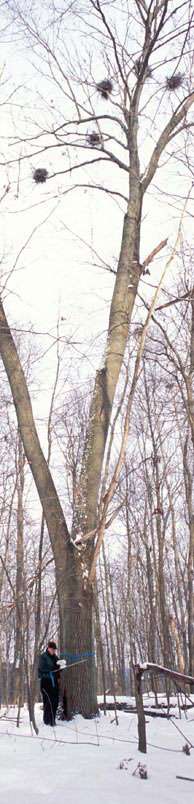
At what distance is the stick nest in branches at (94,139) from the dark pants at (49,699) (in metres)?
6.57

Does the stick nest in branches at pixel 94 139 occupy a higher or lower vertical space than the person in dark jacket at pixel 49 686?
higher

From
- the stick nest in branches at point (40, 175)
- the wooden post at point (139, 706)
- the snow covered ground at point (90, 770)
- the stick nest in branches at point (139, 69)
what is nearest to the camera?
the snow covered ground at point (90, 770)

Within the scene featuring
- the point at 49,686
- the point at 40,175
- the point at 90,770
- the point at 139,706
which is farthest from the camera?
the point at 40,175

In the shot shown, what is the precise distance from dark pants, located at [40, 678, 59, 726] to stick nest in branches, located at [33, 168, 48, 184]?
19.1 feet

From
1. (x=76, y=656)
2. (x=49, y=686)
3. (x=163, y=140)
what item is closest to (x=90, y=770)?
(x=76, y=656)

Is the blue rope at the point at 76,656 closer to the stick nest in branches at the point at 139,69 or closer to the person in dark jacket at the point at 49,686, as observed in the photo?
the person in dark jacket at the point at 49,686

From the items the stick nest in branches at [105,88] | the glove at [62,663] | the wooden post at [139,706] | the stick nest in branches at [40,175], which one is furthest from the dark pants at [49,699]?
the stick nest in branches at [105,88]

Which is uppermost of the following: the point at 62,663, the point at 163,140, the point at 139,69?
the point at 139,69

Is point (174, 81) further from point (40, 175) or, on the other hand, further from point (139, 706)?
point (139, 706)

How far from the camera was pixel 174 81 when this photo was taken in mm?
7945

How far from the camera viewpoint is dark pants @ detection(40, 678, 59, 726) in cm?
684

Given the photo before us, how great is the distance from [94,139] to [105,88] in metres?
0.62

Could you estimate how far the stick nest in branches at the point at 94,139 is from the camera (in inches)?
336

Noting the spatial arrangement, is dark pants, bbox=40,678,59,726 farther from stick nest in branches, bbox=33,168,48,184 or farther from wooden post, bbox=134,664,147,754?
stick nest in branches, bbox=33,168,48,184
